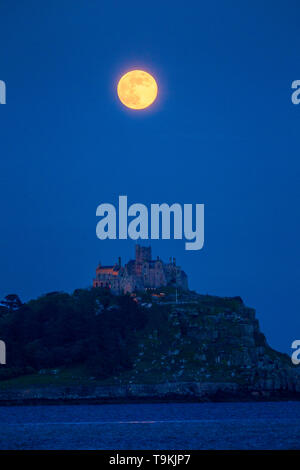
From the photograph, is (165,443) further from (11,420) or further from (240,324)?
(240,324)

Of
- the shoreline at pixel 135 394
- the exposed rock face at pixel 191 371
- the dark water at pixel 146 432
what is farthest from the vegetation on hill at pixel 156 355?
the dark water at pixel 146 432

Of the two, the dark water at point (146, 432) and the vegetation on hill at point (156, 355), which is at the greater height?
the vegetation on hill at point (156, 355)

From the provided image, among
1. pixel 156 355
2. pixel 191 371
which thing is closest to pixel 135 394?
pixel 191 371

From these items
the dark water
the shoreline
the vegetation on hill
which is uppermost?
the vegetation on hill

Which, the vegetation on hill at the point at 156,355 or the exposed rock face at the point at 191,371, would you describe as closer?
the exposed rock face at the point at 191,371

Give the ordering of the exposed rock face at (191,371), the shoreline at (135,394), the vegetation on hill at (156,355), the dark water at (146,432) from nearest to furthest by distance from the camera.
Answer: the dark water at (146,432) < the shoreline at (135,394) < the exposed rock face at (191,371) < the vegetation on hill at (156,355)

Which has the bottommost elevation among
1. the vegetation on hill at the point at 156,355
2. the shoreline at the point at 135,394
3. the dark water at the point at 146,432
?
the dark water at the point at 146,432

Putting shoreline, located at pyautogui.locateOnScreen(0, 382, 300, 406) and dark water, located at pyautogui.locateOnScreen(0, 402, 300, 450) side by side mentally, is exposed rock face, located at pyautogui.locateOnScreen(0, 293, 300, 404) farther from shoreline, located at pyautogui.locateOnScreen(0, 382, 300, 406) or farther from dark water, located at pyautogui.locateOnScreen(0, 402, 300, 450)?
dark water, located at pyautogui.locateOnScreen(0, 402, 300, 450)

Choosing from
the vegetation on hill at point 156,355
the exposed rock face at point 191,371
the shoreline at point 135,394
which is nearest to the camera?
the shoreline at point 135,394

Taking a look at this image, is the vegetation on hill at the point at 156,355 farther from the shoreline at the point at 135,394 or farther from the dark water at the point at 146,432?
the dark water at the point at 146,432

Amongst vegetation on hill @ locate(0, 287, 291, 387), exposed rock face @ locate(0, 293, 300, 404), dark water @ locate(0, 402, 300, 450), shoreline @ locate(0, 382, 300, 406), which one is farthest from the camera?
vegetation on hill @ locate(0, 287, 291, 387)

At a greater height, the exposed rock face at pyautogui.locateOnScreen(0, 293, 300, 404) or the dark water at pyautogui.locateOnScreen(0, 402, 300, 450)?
the exposed rock face at pyautogui.locateOnScreen(0, 293, 300, 404)

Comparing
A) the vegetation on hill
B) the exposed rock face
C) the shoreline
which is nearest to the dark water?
the shoreline

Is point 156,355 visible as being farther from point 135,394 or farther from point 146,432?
point 146,432
